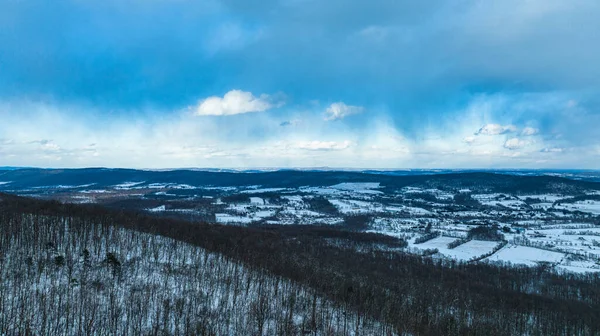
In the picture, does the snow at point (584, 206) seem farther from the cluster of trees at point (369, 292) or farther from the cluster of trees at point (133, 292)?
the cluster of trees at point (133, 292)

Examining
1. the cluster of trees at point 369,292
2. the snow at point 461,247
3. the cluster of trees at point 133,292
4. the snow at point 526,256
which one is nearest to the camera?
the cluster of trees at point 133,292

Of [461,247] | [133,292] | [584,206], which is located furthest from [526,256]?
[584,206]

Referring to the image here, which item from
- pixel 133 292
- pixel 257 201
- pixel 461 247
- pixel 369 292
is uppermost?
pixel 133 292

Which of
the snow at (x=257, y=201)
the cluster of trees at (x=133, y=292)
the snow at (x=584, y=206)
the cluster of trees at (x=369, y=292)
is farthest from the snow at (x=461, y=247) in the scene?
the snow at (x=584, y=206)

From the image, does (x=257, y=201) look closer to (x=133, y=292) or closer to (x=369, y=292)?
(x=369, y=292)

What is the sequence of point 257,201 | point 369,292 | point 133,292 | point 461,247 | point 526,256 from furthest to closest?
point 257,201, point 461,247, point 526,256, point 369,292, point 133,292

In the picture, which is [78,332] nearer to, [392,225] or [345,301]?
[345,301]

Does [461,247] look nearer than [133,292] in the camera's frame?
No

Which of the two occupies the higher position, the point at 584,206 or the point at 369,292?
the point at 369,292
